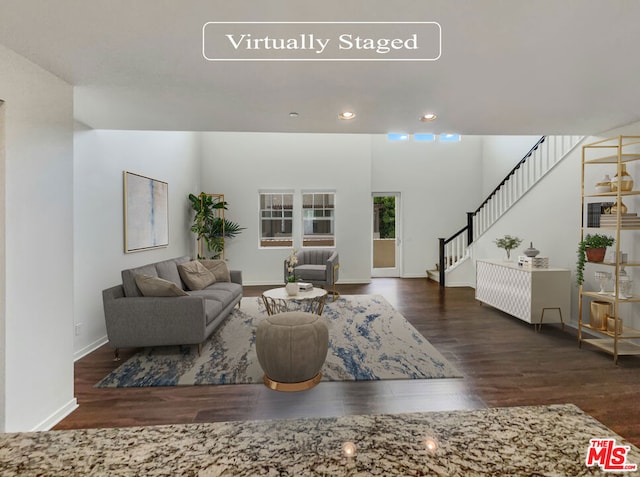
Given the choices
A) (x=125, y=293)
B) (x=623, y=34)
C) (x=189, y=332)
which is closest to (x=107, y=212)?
(x=125, y=293)

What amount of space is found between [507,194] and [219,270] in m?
5.25

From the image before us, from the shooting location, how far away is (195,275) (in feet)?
15.7

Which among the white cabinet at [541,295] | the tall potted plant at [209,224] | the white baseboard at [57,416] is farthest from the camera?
the tall potted plant at [209,224]

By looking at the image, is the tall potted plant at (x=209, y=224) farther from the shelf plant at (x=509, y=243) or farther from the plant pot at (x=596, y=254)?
the plant pot at (x=596, y=254)

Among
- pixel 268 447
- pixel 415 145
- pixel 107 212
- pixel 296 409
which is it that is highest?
pixel 415 145

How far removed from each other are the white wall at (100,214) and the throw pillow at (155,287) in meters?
0.68

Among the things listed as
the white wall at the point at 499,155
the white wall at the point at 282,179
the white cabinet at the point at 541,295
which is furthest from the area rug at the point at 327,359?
the white wall at the point at 499,155

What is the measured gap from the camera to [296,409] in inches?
99.2

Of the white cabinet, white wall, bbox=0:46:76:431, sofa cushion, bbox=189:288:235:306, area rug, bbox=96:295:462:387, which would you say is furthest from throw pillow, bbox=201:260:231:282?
the white cabinet

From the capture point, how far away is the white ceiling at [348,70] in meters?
1.65

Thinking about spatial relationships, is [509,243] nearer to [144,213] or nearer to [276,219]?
[276,219]

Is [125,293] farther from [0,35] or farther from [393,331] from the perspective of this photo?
[393,331]

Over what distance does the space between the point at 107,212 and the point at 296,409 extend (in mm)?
3200

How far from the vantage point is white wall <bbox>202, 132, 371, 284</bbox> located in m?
7.60
